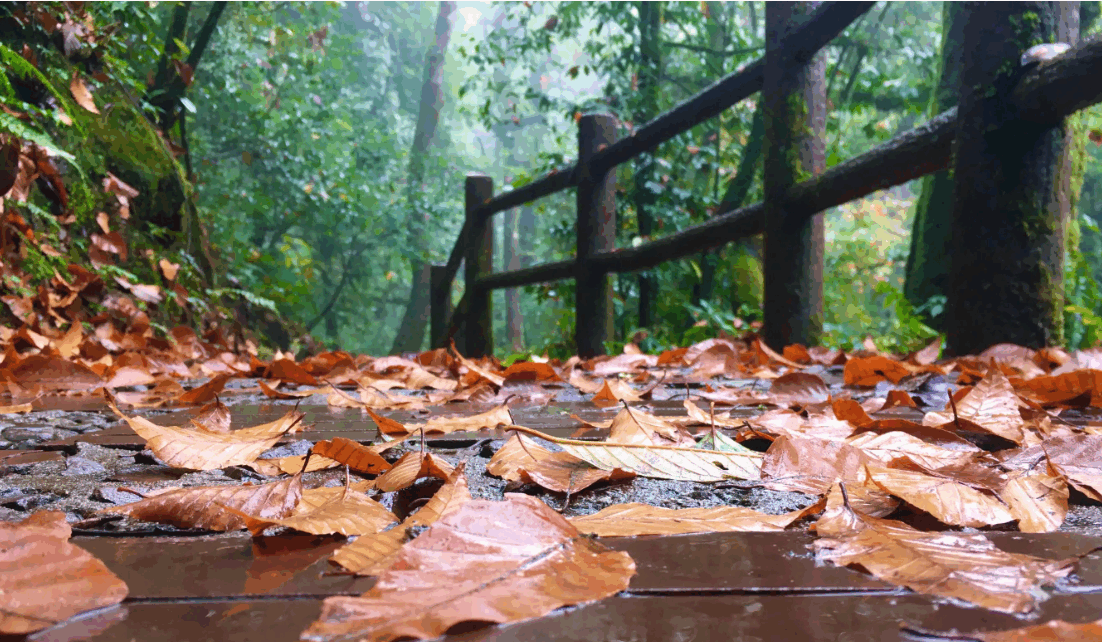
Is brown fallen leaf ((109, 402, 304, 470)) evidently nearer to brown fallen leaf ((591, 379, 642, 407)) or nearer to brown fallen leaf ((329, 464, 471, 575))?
brown fallen leaf ((329, 464, 471, 575))

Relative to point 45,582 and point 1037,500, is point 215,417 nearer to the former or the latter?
point 45,582

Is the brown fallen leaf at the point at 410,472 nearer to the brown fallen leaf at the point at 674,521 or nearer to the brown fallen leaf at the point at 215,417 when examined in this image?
the brown fallen leaf at the point at 674,521

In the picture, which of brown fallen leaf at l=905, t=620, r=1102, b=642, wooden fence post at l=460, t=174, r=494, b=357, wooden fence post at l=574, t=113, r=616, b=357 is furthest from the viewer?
wooden fence post at l=460, t=174, r=494, b=357

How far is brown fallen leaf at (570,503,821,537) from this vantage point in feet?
1.84

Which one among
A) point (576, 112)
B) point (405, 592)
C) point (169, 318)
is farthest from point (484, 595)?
point (576, 112)

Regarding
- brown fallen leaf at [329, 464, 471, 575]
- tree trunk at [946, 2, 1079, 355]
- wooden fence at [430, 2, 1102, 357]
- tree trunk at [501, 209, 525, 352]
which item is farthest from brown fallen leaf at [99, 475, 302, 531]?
tree trunk at [501, 209, 525, 352]

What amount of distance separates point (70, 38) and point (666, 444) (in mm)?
3307

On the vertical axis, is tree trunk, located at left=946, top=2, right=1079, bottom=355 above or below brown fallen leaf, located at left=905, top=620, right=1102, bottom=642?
above

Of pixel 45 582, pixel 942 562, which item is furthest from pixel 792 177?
pixel 45 582

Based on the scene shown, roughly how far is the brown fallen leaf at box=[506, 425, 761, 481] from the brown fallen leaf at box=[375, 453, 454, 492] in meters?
0.13

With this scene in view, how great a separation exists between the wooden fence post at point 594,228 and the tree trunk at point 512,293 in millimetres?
11598

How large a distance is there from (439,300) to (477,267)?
1.15 meters

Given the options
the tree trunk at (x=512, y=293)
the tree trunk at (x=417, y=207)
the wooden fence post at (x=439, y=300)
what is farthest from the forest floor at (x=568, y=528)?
the tree trunk at (x=512, y=293)

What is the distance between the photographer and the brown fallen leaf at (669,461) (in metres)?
0.77
